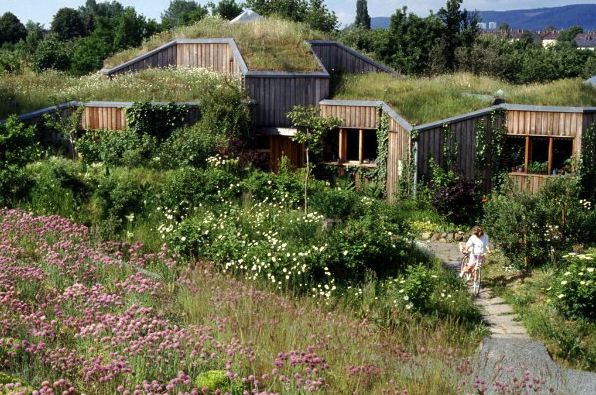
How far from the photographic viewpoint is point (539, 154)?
73.7 feet

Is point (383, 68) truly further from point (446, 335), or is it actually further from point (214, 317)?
point (214, 317)

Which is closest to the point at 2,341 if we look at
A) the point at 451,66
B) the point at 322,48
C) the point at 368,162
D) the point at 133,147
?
the point at 133,147

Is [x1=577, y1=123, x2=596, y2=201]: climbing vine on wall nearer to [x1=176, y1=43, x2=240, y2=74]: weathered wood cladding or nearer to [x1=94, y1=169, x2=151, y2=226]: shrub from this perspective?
[x1=176, y1=43, x2=240, y2=74]: weathered wood cladding

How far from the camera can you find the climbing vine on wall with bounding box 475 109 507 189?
72.3ft

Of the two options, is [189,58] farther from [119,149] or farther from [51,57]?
[51,57]

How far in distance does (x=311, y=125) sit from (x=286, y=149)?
5.23 feet

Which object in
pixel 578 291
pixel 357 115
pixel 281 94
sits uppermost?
pixel 281 94

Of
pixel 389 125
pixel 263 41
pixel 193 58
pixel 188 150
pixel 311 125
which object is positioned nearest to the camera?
pixel 188 150

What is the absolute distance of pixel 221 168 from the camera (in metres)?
20.1

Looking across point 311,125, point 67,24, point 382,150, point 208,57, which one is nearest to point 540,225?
point 382,150

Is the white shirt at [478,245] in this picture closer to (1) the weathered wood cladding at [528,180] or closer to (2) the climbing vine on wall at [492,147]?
(1) the weathered wood cladding at [528,180]


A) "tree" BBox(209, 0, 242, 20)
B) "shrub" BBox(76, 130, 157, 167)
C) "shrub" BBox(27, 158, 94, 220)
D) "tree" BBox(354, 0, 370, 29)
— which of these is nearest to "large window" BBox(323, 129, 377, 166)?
"shrub" BBox(76, 130, 157, 167)

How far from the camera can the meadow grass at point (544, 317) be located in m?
12.0

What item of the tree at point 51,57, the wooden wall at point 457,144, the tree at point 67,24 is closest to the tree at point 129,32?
the tree at point 51,57
